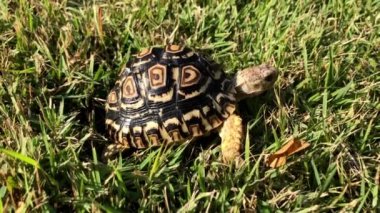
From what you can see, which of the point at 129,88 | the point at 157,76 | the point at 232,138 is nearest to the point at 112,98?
the point at 129,88

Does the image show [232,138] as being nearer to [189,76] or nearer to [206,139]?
[206,139]

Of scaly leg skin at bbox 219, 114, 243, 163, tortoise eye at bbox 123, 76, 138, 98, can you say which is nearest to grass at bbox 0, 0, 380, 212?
scaly leg skin at bbox 219, 114, 243, 163

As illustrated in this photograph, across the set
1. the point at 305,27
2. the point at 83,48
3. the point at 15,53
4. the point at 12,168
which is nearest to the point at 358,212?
the point at 305,27

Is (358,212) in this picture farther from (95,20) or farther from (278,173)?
(95,20)

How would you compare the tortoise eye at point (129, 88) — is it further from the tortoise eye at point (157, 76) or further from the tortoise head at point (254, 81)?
the tortoise head at point (254, 81)

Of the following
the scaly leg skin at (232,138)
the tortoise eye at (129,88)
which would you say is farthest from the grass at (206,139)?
the tortoise eye at (129,88)

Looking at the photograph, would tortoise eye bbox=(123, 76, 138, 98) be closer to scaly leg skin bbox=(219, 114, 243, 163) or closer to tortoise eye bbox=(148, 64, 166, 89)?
tortoise eye bbox=(148, 64, 166, 89)
